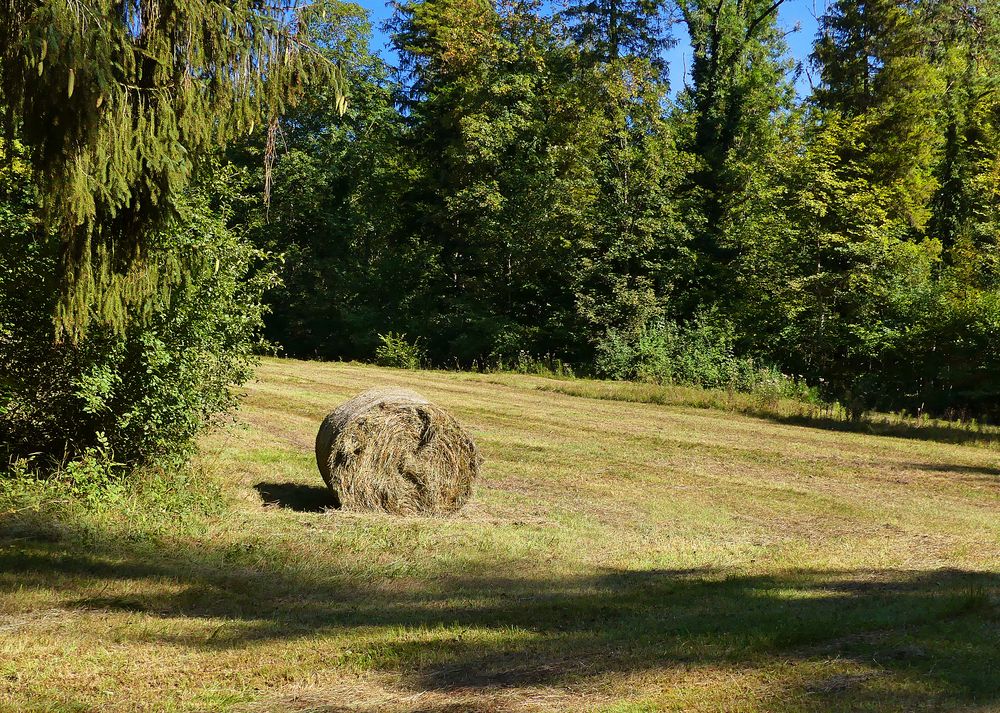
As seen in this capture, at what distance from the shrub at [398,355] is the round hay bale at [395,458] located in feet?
63.8

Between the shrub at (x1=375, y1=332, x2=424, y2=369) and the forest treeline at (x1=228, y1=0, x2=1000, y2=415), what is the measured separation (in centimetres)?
104

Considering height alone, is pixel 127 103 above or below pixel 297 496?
above

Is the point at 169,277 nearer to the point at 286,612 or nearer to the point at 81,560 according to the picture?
the point at 81,560

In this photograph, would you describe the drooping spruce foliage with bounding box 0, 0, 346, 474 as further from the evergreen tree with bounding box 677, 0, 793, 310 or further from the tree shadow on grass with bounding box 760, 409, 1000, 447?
the evergreen tree with bounding box 677, 0, 793, 310

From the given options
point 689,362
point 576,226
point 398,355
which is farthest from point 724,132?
point 398,355

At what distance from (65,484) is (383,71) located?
3470 centimetres

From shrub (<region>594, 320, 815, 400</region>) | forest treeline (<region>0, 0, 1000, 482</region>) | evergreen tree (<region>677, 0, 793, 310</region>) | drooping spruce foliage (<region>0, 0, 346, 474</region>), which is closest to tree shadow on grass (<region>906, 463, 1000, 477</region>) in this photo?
forest treeline (<region>0, 0, 1000, 482</region>)

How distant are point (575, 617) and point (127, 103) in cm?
502

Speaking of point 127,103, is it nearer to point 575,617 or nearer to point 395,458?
point 395,458

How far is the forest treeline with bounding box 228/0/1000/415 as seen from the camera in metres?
24.1

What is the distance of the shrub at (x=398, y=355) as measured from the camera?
30242mm

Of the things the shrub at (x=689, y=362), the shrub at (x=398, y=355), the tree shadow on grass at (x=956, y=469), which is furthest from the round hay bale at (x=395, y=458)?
the shrub at (x=398, y=355)

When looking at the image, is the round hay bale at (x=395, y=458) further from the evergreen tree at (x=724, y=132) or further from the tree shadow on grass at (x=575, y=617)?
the evergreen tree at (x=724, y=132)

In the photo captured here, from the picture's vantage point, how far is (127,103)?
733 cm
